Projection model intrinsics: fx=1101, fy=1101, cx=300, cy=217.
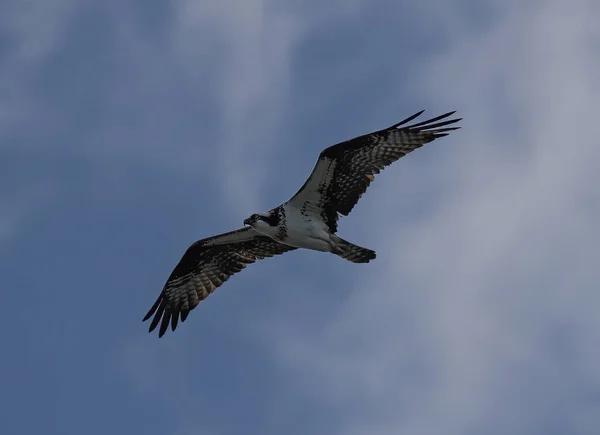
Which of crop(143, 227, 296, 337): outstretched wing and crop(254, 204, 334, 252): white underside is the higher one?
crop(143, 227, 296, 337): outstretched wing

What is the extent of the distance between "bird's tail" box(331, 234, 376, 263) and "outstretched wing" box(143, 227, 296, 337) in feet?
6.41

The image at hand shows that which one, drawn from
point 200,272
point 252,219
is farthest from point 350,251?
point 200,272

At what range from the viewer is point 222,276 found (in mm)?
21094

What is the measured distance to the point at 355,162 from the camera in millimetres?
18484

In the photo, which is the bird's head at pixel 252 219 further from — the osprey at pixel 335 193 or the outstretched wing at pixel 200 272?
the outstretched wing at pixel 200 272

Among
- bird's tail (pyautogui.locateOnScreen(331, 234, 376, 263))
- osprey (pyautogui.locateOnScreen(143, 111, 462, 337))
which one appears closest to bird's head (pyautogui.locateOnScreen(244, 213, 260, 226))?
osprey (pyautogui.locateOnScreen(143, 111, 462, 337))

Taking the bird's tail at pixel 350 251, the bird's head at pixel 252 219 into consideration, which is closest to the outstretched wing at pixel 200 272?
the bird's head at pixel 252 219

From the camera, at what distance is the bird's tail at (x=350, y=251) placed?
61.5 ft

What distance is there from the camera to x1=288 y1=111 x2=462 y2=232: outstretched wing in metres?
18.3

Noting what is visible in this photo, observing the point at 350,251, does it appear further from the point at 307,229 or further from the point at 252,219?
the point at 252,219

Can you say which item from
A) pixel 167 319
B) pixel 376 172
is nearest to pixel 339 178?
pixel 376 172

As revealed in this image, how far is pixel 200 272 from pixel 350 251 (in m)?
3.64

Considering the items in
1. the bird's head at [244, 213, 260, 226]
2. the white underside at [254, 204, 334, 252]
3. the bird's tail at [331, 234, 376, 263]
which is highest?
the bird's head at [244, 213, 260, 226]

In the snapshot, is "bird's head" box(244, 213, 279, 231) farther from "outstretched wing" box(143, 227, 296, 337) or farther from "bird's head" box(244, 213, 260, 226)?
"outstretched wing" box(143, 227, 296, 337)
